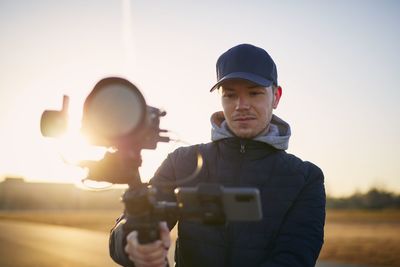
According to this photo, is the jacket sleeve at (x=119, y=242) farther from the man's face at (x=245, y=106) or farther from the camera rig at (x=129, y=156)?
the man's face at (x=245, y=106)

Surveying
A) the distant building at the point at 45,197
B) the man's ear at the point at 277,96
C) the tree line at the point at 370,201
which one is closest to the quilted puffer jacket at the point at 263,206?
the man's ear at the point at 277,96

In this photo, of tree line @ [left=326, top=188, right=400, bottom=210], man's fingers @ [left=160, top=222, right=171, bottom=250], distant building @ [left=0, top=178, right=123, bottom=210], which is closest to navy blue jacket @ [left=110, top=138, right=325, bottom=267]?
man's fingers @ [left=160, top=222, right=171, bottom=250]

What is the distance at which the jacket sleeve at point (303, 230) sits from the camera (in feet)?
7.50

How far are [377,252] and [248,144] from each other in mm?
12700

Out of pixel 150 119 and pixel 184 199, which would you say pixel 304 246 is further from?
pixel 150 119

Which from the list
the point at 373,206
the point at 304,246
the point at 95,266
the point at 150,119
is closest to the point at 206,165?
the point at 304,246

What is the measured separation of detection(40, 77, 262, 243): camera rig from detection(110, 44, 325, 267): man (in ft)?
2.90

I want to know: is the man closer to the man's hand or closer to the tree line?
the man's hand

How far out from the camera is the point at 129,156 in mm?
1564

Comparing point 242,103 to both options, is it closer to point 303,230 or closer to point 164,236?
point 303,230

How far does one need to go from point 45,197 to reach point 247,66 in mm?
93765

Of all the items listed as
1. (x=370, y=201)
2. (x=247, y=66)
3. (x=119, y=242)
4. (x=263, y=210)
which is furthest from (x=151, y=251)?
(x=370, y=201)

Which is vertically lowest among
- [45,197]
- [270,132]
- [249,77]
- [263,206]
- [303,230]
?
[45,197]

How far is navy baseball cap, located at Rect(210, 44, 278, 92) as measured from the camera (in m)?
2.55
